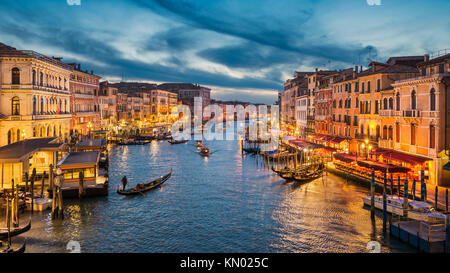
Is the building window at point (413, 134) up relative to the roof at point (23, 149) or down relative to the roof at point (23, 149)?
up

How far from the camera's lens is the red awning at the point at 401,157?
20.3 meters

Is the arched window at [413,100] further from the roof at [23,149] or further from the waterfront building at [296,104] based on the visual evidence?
the waterfront building at [296,104]

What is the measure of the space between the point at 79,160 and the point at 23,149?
3.33m

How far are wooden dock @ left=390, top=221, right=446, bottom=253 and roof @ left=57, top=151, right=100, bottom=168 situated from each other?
17.4 m

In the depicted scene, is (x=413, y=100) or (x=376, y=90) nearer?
(x=413, y=100)

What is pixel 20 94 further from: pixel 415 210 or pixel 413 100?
pixel 413 100

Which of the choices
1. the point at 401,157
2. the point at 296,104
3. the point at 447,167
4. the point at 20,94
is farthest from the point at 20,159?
the point at 296,104

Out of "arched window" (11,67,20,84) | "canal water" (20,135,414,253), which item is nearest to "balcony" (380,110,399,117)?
"canal water" (20,135,414,253)

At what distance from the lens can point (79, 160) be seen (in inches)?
885

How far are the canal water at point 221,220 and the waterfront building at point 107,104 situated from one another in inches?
Answer: 1386

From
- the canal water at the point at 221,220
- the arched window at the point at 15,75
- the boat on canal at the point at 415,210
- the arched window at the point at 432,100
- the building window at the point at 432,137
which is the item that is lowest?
the canal water at the point at 221,220

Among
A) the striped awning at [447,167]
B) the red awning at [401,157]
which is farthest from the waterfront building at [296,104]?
the striped awning at [447,167]
